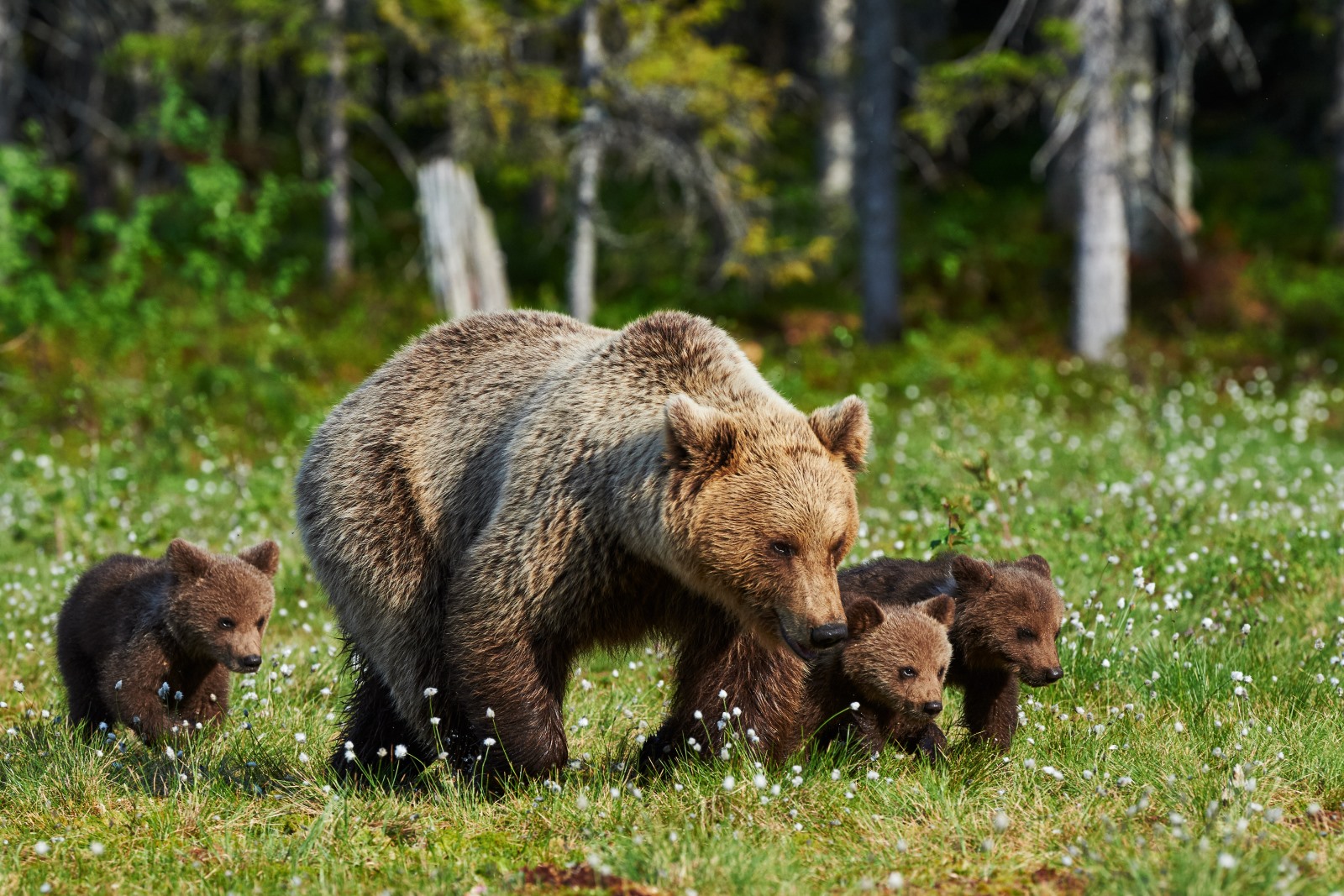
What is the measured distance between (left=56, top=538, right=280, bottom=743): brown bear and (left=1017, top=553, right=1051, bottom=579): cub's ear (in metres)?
3.26

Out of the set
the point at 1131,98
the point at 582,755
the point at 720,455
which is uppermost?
the point at 1131,98

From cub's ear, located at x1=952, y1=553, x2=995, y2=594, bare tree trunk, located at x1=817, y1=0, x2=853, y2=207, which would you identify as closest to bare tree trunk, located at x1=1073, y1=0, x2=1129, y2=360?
bare tree trunk, located at x1=817, y1=0, x2=853, y2=207

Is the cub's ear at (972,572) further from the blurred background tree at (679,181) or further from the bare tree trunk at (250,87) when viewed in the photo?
the bare tree trunk at (250,87)

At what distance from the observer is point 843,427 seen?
15.4 ft

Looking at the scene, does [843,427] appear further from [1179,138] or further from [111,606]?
[1179,138]

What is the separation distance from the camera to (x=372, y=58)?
18.2 metres

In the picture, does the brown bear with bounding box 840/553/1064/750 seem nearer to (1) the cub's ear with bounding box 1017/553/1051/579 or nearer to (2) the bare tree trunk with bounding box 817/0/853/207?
(1) the cub's ear with bounding box 1017/553/1051/579

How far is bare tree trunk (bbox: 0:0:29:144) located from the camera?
1891 cm

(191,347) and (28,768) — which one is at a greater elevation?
(191,347)

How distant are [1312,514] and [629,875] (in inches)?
262

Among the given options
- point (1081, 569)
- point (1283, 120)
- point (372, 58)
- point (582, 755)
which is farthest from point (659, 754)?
point (1283, 120)

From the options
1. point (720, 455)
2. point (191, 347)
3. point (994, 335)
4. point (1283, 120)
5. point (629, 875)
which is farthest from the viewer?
point (1283, 120)

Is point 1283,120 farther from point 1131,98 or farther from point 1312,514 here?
point 1312,514

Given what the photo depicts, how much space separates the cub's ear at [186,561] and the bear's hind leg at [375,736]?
2.95 feet
